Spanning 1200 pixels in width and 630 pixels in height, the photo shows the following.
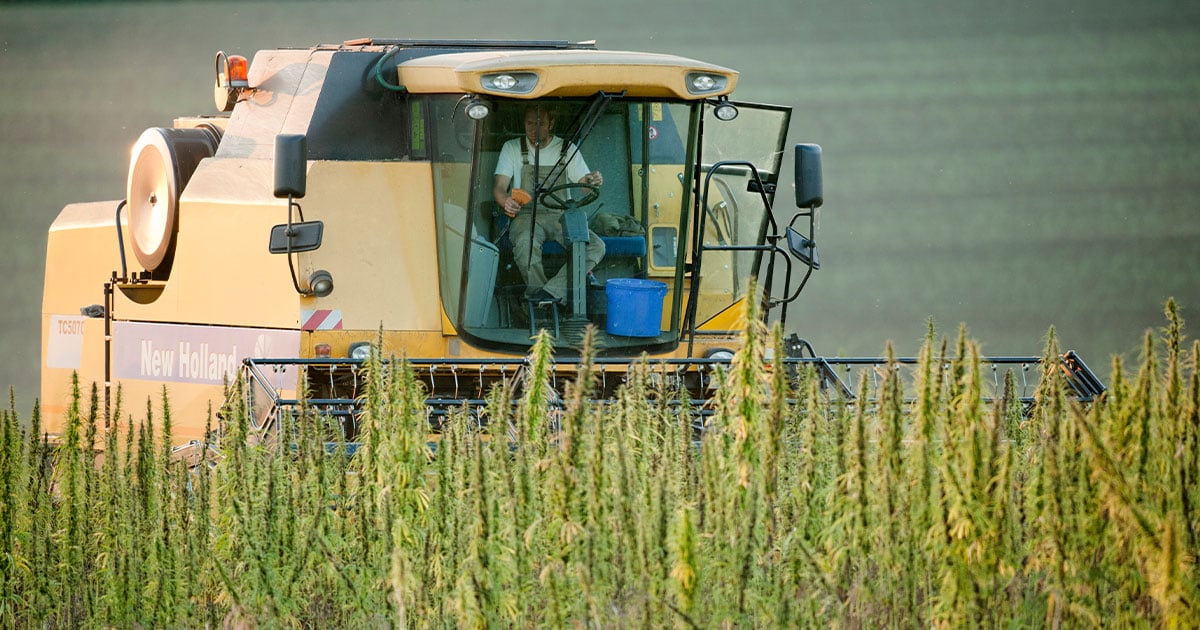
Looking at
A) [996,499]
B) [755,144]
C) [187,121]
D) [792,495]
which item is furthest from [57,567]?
[187,121]

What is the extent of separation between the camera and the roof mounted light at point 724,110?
5.50 meters

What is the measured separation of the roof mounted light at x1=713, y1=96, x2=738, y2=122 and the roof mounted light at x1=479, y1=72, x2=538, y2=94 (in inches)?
28.5

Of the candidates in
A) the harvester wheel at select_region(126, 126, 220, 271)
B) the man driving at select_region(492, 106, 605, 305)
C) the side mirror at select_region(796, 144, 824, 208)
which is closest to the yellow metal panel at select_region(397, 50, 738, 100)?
the man driving at select_region(492, 106, 605, 305)

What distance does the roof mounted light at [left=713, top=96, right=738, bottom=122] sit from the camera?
5504 millimetres

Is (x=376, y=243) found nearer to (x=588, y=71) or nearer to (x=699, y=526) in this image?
(x=588, y=71)

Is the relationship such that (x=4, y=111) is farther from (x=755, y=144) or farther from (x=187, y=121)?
(x=755, y=144)

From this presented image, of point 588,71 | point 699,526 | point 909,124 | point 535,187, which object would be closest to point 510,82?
point 588,71

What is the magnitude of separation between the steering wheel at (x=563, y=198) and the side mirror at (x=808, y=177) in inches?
30.0

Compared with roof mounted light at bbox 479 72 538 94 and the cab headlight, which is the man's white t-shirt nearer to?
roof mounted light at bbox 479 72 538 94

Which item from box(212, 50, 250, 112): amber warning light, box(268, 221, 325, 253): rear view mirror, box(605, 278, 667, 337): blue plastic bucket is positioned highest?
box(212, 50, 250, 112): amber warning light

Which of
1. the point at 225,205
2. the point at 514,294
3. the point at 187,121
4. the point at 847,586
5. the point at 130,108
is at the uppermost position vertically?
the point at 130,108

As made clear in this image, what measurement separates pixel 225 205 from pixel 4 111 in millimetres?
5713

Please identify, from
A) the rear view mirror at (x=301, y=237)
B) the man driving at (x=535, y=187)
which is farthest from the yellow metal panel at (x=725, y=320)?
the rear view mirror at (x=301, y=237)

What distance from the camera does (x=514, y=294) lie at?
217 inches
